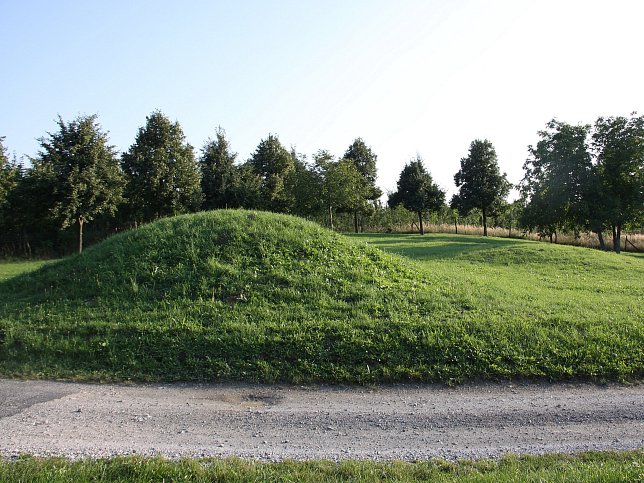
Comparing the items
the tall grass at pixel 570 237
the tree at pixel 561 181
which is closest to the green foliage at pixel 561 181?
the tree at pixel 561 181

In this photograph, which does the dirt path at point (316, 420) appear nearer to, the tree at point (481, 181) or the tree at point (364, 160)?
the tree at point (481, 181)

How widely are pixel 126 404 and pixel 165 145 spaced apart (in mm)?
28694

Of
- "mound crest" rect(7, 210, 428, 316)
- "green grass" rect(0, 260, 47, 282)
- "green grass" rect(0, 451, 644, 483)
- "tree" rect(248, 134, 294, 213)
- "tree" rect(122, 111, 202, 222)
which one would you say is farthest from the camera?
"tree" rect(248, 134, 294, 213)

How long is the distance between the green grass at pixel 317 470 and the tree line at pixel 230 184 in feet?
80.4

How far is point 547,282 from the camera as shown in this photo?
14.6 meters

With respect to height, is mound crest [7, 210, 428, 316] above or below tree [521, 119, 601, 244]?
below

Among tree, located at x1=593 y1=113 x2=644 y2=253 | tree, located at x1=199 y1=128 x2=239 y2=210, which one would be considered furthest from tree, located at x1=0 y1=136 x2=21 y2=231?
tree, located at x1=593 y1=113 x2=644 y2=253

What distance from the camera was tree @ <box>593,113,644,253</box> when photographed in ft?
94.1

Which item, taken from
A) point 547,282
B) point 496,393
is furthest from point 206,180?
point 496,393

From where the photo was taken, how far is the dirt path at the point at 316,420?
4.76 metres

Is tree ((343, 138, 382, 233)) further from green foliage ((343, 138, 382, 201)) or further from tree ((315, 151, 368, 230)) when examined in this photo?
tree ((315, 151, 368, 230))

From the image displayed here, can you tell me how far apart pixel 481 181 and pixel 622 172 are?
14.2 m

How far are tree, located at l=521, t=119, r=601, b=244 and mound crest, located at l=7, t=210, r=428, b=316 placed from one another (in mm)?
21705

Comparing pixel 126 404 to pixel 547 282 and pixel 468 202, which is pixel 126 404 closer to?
pixel 547 282
